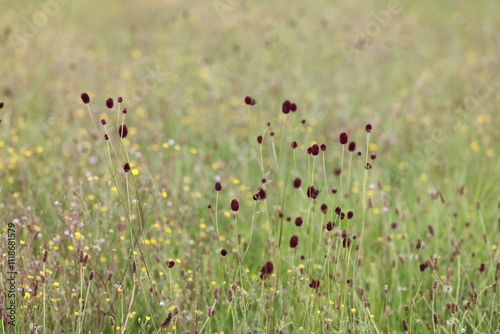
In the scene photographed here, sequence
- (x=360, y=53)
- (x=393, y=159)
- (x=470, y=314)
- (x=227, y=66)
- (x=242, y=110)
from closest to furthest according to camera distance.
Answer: (x=470, y=314) → (x=393, y=159) → (x=242, y=110) → (x=227, y=66) → (x=360, y=53)

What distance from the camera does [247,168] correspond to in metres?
4.20

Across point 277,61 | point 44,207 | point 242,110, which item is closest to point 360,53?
point 277,61

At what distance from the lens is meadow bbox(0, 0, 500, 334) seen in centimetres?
241

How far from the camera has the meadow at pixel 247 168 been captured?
2408 millimetres

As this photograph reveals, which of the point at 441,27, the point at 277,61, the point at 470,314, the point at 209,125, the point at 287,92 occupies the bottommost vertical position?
the point at 470,314

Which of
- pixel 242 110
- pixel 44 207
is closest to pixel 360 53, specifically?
pixel 242 110

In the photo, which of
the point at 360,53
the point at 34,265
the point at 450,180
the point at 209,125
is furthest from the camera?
the point at 360,53

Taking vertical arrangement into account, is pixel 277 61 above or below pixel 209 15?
below

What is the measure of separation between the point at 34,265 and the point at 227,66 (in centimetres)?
425

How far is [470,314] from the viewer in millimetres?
2605

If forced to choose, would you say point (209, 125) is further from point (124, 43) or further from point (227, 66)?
point (124, 43)

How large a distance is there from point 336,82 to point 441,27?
338 centimetres

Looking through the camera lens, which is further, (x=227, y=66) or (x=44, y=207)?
(x=227, y=66)

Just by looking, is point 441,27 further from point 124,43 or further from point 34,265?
point 34,265
